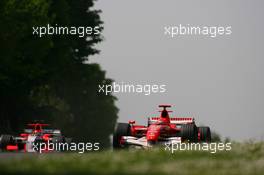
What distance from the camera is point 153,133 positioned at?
3159cm

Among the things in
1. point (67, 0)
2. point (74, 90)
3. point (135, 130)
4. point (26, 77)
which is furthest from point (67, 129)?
point (135, 130)

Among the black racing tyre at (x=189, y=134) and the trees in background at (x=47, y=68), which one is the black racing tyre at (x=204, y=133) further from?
the trees in background at (x=47, y=68)

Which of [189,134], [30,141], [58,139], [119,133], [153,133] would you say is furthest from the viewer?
[30,141]

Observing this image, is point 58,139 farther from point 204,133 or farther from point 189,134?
point 189,134

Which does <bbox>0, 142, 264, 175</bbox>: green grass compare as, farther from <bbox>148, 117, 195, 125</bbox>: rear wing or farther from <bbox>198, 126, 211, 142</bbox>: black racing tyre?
<bbox>148, 117, 195, 125</bbox>: rear wing

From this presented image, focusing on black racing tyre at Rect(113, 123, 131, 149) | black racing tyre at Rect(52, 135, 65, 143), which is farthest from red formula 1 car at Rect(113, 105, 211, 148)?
black racing tyre at Rect(52, 135, 65, 143)

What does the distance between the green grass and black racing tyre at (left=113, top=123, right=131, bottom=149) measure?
12.1m

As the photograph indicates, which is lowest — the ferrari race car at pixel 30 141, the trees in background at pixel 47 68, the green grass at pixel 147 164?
the green grass at pixel 147 164

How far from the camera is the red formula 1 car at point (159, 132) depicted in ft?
93.4

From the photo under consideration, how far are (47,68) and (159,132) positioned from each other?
118ft

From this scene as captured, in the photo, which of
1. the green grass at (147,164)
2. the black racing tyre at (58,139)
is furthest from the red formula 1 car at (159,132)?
the green grass at (147,164)

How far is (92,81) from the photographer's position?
92.0 meters

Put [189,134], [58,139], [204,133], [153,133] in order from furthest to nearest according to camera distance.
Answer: [58,139]
[153,133]
[204,133]
[189,134]

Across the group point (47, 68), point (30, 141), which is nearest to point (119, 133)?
point (30, 141)
